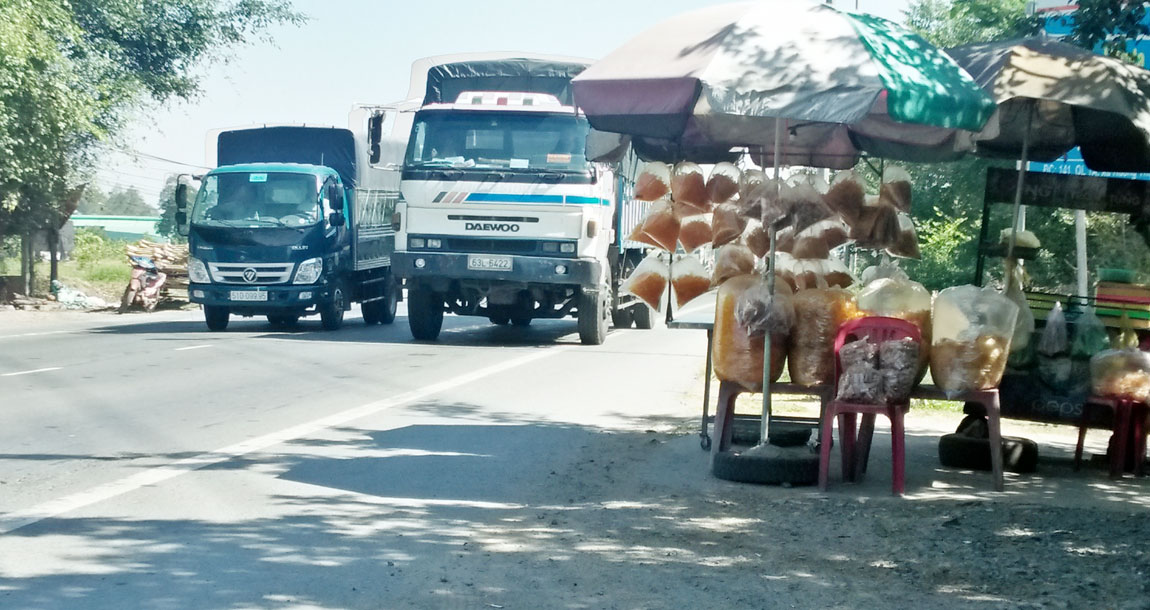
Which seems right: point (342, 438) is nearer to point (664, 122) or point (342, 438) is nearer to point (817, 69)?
point (664, 122)

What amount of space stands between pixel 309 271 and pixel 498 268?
3820 mm

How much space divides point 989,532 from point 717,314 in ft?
7.58

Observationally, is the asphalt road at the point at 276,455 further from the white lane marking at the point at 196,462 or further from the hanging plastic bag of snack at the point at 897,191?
the hanging plastic bag of snack at the point at 897,191

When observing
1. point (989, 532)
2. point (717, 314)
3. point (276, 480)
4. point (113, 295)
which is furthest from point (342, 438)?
point (113, 295)

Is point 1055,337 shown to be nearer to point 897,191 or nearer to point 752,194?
point 897,191

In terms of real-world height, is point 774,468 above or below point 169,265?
below

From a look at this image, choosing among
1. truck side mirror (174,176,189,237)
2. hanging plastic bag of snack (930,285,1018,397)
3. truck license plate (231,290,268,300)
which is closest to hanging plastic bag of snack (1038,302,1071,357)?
hanging plastic bag of snack (930,285,1018,397)

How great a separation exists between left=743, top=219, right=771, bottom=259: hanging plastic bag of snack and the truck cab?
371 inches

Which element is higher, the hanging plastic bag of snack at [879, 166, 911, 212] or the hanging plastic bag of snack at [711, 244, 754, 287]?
the hanging plastic bag of snack at [879, 166, 911, 212]

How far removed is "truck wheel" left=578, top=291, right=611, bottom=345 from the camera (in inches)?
730

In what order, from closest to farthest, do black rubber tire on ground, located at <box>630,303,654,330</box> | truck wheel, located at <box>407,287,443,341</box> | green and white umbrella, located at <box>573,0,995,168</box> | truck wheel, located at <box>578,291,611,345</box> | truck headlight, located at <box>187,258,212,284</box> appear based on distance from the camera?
1. green and white umbrella, located at <box>573,0,995,168</box>
2. truck wheel, located at <box>578,291,611,345</box>
3. truck wheel, located at <box>407,287,443,341</box>
4. truck headlight, located at <box>187,258,212,284</box>
5. black rubber tire on ground, located at <box>630,303,654,330</box>

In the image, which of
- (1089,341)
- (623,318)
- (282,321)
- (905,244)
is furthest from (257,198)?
(1089,341)

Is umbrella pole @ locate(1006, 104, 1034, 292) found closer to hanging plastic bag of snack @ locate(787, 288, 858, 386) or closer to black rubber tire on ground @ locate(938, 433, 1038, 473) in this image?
black rubber tire on ground @ locate(938, 433, 1038, 473)

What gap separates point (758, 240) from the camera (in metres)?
8.12
